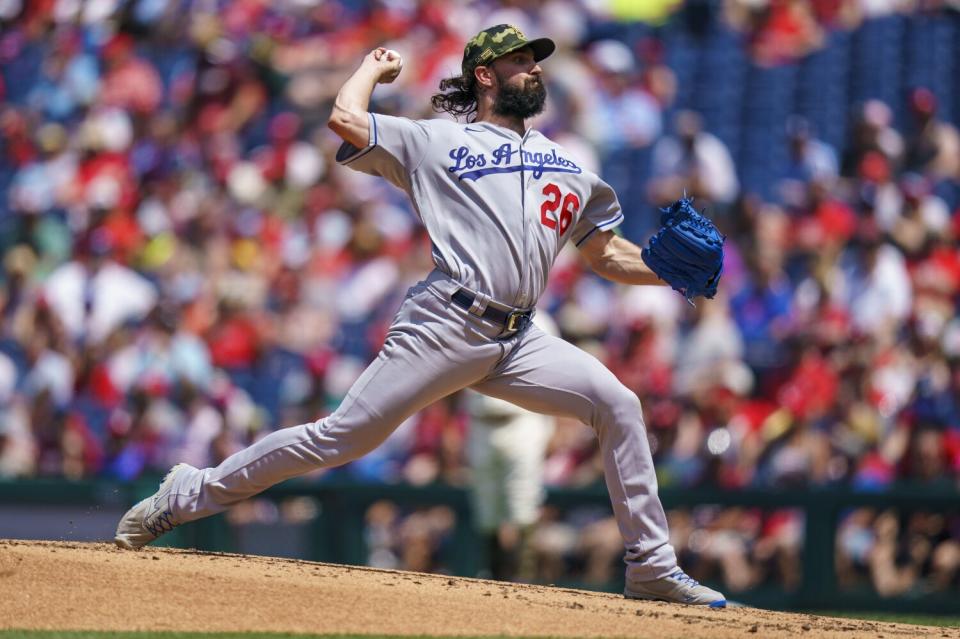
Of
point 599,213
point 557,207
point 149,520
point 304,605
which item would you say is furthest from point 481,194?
point 149,520

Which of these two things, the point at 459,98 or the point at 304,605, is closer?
the point at 304,605

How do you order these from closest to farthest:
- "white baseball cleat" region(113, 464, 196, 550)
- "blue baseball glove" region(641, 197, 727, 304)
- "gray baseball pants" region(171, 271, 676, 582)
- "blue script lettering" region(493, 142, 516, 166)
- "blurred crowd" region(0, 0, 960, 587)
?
"gray baseball pants" region(171, 271, 676, 582)
"blue script lettering" region(493, 142, 516, 166)
"blue baseball glove" region(641, 197, 727, 304)
"white baseball cleat" region(113, 464, 196, 550)
"blurred crowd" region(0, 0, 960, 587)

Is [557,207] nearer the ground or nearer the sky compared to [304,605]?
nearer the sky

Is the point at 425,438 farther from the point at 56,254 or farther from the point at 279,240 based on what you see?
the point at 56,254

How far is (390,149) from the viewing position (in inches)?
197

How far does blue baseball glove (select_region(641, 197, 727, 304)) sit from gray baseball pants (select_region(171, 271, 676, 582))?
0.41 m

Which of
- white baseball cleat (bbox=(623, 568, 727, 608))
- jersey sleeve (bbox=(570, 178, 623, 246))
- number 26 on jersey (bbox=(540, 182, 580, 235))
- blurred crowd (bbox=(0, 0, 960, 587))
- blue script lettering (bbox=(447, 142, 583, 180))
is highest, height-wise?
blue script lettering (bbox=(447, 142, 583, 180))

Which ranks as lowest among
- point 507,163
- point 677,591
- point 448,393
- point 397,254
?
point 397,254

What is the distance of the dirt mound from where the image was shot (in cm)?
463

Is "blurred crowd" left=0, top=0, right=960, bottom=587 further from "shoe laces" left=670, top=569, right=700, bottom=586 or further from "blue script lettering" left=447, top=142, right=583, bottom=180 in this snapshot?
"blue script lettering" left=447, top=142, right=583, bottom=180

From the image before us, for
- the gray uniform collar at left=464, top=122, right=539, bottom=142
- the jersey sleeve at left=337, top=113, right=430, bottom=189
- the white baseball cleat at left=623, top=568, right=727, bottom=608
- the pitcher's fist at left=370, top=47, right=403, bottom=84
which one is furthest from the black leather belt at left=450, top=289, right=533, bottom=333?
the white baseball cleat at left=623, top=568, right=727, bottom=608

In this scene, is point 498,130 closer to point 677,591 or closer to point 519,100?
point 519,100

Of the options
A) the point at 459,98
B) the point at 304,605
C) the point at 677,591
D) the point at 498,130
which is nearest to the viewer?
the point at 304,605

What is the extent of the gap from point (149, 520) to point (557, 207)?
1752 millimetres
